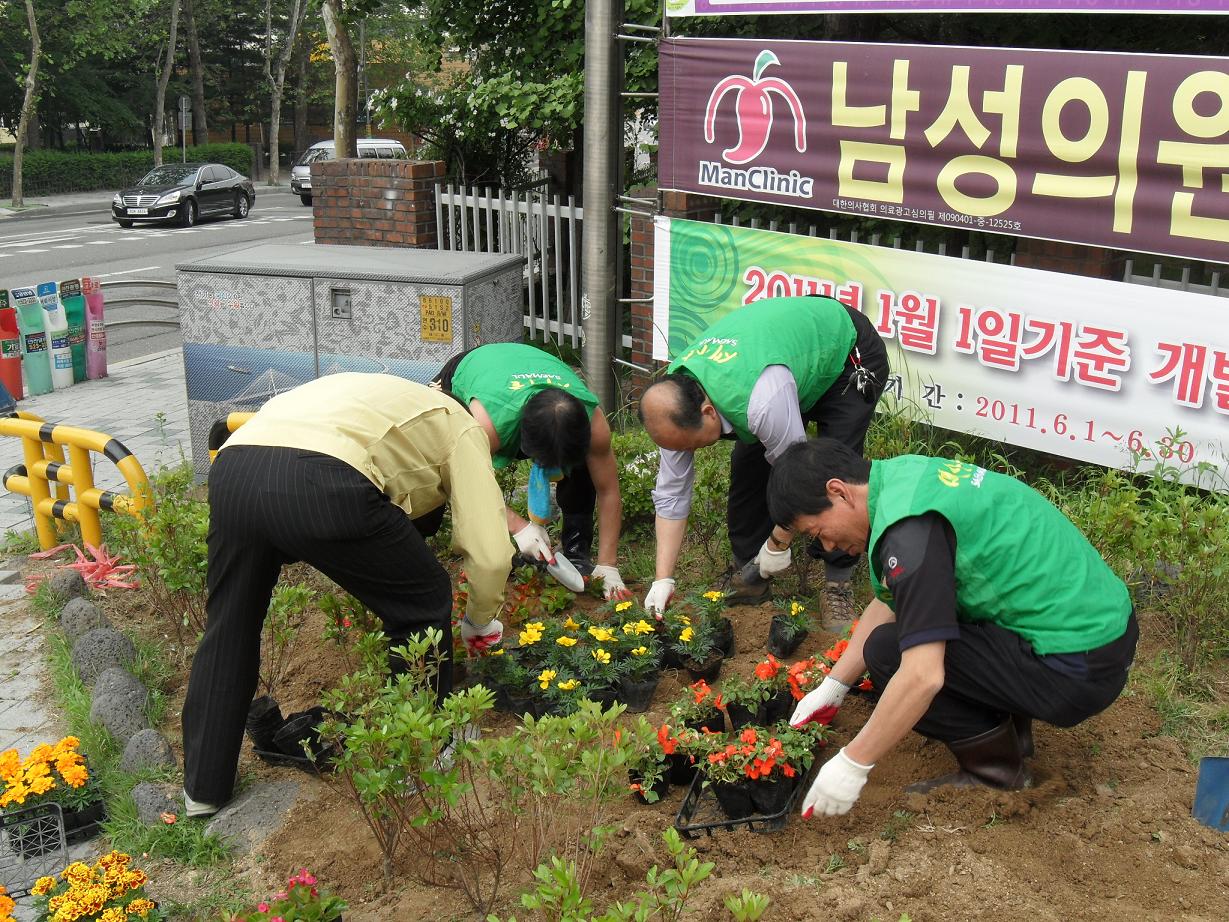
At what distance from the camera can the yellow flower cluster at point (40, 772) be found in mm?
3412

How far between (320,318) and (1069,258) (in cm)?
402

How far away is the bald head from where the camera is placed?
13.0 feet

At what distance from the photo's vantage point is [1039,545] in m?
2.96

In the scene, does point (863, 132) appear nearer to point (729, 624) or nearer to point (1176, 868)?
point (729, 624)

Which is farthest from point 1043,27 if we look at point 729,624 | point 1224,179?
point 729,624

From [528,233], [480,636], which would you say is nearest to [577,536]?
[480,636]

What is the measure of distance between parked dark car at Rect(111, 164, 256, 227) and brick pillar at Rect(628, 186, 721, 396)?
20165 mm

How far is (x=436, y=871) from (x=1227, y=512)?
2971 millimetres

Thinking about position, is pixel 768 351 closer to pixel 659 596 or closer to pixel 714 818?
pixel 659 596

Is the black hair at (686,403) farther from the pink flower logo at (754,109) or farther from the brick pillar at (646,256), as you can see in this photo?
the brick pillar at (646,256)

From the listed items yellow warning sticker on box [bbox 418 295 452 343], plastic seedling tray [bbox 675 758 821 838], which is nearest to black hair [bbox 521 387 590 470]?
plastic seedling tray [bbox 675 758 821 838]

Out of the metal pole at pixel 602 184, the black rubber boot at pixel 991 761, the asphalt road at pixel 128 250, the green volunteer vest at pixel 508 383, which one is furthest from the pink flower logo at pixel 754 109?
the asphalt road at pixel 128 250

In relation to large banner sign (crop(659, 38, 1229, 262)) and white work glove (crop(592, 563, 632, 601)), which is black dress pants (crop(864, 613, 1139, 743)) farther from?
large banner sign (crop(659, 38, 1229, 262))

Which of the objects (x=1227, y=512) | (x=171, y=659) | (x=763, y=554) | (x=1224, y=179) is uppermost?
(x=1224, y=179)
